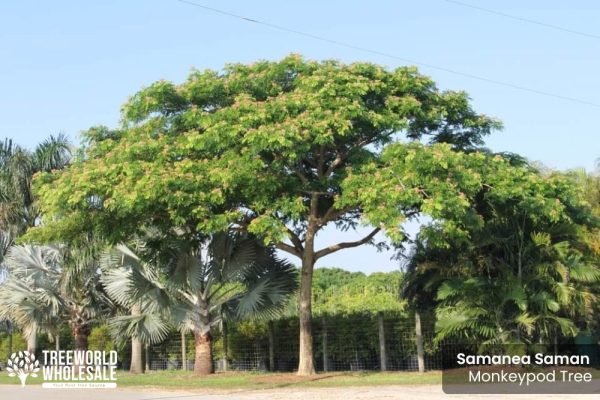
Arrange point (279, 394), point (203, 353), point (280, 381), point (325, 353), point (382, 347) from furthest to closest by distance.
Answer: point (325, 353) < point (382, 347) < point (203, 353) < point (280, 381) < point (279, 394)

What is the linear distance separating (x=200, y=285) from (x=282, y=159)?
17.2 feet

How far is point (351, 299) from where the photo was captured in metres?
35.5

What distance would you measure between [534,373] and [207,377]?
8.14m

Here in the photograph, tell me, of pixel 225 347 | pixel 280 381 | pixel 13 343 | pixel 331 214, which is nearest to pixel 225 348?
pixel 225 347

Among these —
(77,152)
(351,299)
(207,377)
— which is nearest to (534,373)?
(207,377)

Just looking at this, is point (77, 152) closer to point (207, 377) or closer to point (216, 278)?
point (216, 278)

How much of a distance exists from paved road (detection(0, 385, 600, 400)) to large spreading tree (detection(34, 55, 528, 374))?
3.00 meters

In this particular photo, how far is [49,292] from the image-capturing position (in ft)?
75.9

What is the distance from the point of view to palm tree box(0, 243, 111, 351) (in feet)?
75.6

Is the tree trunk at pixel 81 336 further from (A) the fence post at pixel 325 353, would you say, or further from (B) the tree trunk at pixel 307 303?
(B) the tree trunk at pixel 307 303

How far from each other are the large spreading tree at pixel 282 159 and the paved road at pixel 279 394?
300 cm

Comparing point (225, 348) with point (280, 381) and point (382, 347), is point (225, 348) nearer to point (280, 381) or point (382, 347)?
point (382, 347)

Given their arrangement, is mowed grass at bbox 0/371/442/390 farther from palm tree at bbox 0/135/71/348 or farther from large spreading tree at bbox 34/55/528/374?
palm tree at bbox 0/135/71/348

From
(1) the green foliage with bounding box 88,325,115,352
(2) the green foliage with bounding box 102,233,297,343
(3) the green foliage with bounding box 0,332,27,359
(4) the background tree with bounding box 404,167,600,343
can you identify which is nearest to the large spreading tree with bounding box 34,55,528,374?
(2) the green foliage with bounding box 102,233,297,343
